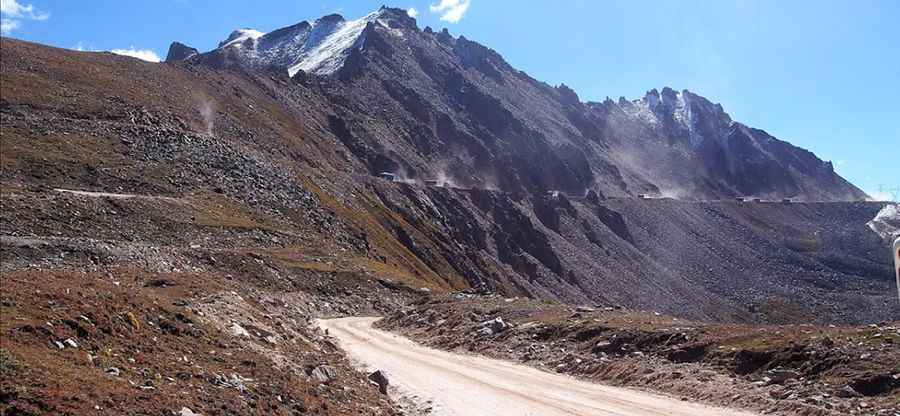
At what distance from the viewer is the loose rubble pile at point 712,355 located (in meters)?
17.8

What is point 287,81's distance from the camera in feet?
540

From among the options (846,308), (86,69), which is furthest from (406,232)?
(846,308)

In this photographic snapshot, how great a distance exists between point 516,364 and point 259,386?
14.2m

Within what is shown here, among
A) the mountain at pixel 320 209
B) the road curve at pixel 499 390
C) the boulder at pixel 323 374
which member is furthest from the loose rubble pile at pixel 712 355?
the mountain at pixel 320 209

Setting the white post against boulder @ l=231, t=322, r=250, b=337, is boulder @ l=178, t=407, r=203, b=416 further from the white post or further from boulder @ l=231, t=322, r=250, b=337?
the white post

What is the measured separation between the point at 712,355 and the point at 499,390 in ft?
23.4

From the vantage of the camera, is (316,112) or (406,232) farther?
(316,112)

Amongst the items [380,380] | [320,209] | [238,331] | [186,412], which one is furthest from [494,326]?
[320,209]

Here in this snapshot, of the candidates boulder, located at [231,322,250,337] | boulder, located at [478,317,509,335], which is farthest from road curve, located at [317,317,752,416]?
boulder, located at [231,322,250,337]

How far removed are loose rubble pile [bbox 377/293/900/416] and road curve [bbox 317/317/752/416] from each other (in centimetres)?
96

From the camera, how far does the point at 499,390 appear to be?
2255 cm

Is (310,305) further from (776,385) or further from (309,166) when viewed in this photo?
(309,166)

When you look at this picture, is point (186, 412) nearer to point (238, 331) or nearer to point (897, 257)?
point (238, 331)

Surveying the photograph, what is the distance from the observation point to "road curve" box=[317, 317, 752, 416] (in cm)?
1942
